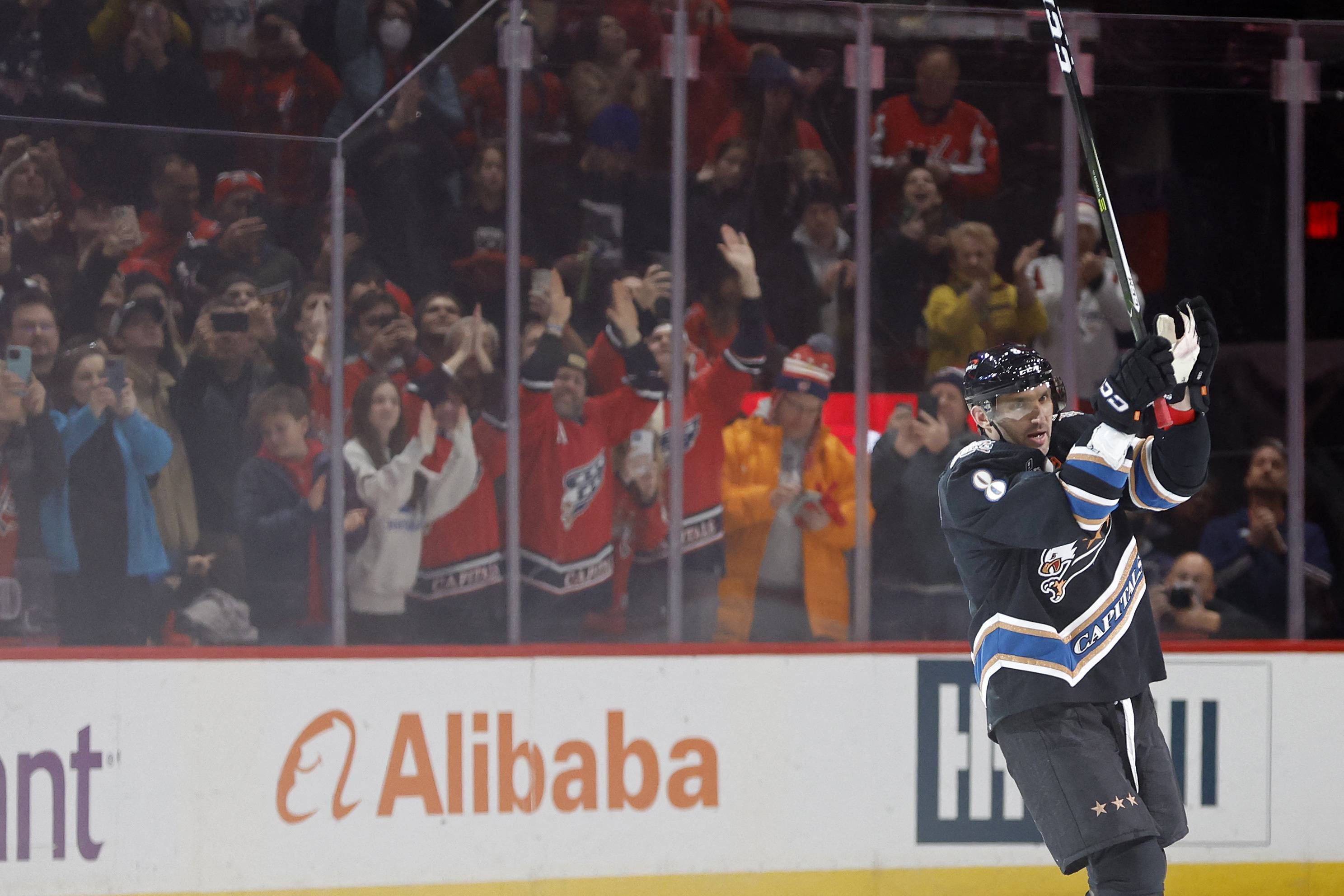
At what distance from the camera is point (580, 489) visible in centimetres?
358

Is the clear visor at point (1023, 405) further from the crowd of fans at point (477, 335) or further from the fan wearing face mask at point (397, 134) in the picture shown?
the fan wearing face mask at point (397, 134)

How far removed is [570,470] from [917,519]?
0.92 m

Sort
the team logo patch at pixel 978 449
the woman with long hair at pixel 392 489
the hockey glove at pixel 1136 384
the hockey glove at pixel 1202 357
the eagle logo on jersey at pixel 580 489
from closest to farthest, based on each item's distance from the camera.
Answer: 1. the hockey glove at pixel 1136 384
2. the hockey glove at pixel 1202 357
3. the team logo patch at pixel 978 449
4. the woman with long hair at pixel 392 489
5. the eagle logo on jersey at pixel 580 489

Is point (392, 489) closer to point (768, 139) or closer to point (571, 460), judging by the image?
point (571, 460)

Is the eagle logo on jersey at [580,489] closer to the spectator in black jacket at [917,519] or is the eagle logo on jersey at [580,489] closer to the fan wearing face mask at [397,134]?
the fan wearing face mask at [397,134]

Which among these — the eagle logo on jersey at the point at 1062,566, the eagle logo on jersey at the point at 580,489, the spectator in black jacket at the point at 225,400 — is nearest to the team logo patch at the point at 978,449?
the eagle logo on jersey at the point at 1062,566

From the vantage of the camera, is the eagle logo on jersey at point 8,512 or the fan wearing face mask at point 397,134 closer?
the eagle logo on jersey at point 8,512

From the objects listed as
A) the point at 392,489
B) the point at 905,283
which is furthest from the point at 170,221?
the point at 905,283

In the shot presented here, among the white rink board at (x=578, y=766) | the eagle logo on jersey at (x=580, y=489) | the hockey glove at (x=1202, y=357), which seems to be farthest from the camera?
the eagle logo on jersey at (x=580, y=489)

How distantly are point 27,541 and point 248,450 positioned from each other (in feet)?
1.80

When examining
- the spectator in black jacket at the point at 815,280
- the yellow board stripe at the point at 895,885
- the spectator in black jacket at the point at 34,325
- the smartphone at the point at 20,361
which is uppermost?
the spectator in black jacket at the point at 815,280

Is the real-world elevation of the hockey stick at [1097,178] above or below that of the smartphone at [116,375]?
above

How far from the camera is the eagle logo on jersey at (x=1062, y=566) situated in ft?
7.67

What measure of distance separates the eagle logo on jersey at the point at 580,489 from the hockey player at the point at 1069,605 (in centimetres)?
134
